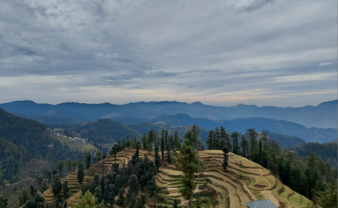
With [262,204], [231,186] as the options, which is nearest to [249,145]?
[231,186]

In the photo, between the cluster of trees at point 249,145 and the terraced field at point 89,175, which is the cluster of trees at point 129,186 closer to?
the terraced field at point 89,175

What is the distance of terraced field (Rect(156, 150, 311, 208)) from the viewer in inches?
1603

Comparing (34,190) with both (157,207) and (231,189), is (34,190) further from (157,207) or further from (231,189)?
(231,189)

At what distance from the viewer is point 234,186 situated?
5116cm

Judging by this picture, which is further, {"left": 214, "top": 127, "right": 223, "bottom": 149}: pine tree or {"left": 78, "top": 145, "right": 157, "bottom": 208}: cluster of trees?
{"left": 214, "top": 127, "right": 223, "bottom": 149}: pine tree

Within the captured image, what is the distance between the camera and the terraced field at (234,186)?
4072 cm

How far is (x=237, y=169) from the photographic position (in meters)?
59.9

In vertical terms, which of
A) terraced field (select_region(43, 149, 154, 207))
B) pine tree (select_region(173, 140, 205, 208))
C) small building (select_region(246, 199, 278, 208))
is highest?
pine tree (select_region(173, 140, 205, 208))

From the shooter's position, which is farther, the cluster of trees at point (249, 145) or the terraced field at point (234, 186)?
the cluster of trees at point (249, 145)

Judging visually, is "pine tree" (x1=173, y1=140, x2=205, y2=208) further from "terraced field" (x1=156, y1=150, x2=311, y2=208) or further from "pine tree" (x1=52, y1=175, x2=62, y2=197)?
"pine tree" (x1=52, y1=175, x2=62, y2=197)

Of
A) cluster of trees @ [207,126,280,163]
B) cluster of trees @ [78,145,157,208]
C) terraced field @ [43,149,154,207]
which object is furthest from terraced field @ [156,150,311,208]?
terraced field @ [43,149,154,207]

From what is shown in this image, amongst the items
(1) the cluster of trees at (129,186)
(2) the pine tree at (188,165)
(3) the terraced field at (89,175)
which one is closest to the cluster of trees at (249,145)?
Answer: (3) the terraced field at (89,175)

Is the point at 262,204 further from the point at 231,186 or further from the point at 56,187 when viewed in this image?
the point at 56,187

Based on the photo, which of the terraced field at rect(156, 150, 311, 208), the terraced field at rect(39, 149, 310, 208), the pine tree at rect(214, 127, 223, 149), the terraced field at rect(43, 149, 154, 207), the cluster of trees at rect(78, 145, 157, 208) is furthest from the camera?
the pine tree at rect(214, 127, 223, 149)
